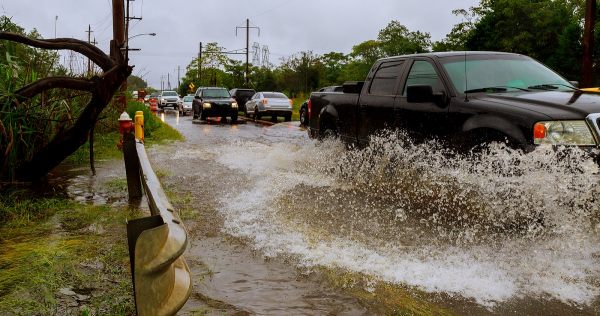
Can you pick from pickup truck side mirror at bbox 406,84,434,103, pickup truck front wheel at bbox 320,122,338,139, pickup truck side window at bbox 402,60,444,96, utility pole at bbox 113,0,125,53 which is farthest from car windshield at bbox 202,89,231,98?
pickup truck side mirror at bbox 406,84,434,103

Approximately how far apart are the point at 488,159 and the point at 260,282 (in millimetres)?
2542

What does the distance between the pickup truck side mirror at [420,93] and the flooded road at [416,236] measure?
543mm

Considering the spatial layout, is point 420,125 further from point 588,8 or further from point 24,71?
point 588,8

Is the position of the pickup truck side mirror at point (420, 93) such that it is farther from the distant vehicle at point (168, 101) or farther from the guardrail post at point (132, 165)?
the distant vehicle at point (168, 101)

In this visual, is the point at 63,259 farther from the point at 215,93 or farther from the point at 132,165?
the point at 215,93

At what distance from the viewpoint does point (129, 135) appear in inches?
233

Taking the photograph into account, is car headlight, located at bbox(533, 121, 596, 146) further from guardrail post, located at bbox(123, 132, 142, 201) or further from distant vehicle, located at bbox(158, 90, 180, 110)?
distant vehicle, located at bbox(158, 90, 180, 110)

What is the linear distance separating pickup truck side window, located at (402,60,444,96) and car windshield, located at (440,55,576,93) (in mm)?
162

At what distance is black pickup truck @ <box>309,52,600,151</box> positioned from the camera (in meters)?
4.74

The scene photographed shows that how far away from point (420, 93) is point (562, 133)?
5.48ft

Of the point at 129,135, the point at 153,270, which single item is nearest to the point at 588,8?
the point at 129,135

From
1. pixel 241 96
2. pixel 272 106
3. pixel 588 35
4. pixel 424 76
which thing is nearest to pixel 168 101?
pixel 241 96

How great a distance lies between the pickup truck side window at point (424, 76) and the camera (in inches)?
249

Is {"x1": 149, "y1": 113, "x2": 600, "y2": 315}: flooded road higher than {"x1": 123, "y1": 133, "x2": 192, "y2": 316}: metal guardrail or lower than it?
lower
